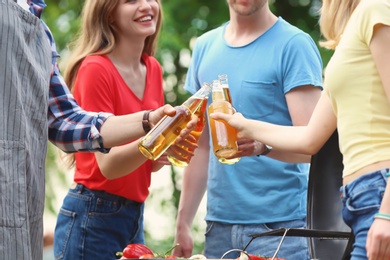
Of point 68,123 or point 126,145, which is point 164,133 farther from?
point 126,145

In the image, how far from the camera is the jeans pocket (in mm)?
3998

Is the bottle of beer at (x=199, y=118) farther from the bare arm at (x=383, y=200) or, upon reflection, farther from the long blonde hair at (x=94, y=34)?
the bare arm at (x=383, y=200)

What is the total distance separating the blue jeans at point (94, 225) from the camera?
3967 millimetres

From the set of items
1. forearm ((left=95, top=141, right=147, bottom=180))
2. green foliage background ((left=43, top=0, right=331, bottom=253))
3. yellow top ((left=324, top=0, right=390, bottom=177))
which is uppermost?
yellow top ((left=324, top=0, right=390, bottom=177))

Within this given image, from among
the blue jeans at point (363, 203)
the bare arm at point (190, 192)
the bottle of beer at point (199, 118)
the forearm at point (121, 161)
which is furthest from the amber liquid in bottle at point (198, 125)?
the blue jeans at point (363, 203)

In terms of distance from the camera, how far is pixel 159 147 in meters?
3.36

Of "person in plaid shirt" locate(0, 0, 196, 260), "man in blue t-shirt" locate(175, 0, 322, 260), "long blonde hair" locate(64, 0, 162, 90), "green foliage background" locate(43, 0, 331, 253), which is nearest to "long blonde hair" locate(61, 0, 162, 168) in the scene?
"long blonde hair" locate(64, 0, 162, 90)

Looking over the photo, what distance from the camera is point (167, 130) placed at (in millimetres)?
3344

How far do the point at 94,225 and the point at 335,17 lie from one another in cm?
151

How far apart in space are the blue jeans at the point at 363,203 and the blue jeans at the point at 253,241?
3.65ft

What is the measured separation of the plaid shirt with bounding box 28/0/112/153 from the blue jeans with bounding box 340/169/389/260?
1049 mm

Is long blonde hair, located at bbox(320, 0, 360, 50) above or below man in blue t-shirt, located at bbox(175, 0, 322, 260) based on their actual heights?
above

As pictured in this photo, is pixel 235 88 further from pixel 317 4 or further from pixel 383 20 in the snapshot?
pixel 317 4

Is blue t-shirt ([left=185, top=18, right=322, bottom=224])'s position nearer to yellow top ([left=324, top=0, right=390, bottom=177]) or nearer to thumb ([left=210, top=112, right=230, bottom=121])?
thumb ([left=210, top=112, right=230, bottom=121])
